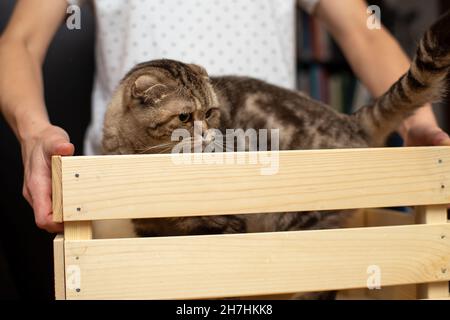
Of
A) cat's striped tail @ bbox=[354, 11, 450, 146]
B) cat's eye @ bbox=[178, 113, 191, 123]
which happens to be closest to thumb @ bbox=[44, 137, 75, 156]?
cat's eye @ bbox=[178, 113, 191, 123]

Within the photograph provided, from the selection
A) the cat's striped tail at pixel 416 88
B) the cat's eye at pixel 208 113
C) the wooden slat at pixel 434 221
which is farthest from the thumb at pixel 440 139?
the cat's eye at pixel 208 113

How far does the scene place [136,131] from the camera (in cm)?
104

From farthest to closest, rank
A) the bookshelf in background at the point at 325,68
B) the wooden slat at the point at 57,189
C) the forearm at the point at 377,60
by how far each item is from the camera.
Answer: the bookshelf in background at the point at 325,68, the forearm at the point at 377,60, the wooden slat at the point at 57,189

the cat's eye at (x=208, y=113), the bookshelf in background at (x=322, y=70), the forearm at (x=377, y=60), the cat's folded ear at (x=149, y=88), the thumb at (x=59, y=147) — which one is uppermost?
the bookshelf in background at (x=322, y=70)

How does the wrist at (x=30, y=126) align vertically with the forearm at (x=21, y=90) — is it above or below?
below

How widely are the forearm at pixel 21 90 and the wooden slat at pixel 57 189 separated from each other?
0.26 metres

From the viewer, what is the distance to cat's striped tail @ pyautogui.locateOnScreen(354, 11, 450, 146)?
0.90 meters

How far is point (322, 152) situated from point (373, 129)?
1.43 ft

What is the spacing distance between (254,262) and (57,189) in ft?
0.99

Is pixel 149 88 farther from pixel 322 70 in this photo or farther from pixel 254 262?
pixel 322 70

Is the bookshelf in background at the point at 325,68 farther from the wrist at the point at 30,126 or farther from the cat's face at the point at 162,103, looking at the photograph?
the wrist at the point at 30,126

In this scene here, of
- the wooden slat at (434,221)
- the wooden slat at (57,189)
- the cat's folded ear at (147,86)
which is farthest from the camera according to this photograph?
the cat's folded ear at (147,86)

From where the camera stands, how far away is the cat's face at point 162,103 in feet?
3.28
